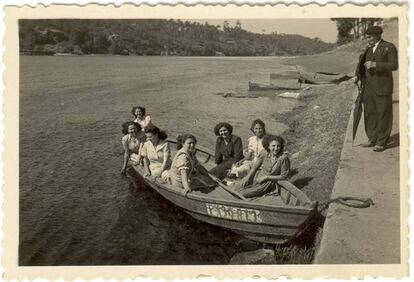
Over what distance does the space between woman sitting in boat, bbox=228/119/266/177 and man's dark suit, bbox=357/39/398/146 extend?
1965mm

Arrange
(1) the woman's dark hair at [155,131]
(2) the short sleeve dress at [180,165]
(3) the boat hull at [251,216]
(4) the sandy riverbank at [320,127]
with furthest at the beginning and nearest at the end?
(4) the sandy riverbank at [320,127] → (1) the woman's dark hair at [155,131] → (2) the short sleeve dress at [180,165] → (3) the boat hull at [251,216]

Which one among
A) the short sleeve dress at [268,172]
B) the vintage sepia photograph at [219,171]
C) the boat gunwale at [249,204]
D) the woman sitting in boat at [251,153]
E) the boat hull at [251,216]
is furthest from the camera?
the woman sitting in boat at [251,153]

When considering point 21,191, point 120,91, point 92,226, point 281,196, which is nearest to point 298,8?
point 281,196

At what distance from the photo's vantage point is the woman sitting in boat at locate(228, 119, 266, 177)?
9.12m

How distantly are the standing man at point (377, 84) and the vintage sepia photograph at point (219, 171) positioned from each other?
19 millimetres

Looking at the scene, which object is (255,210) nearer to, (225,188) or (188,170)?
(225,188)

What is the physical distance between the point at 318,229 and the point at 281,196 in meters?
0.90

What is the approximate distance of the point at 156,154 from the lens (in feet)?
31.9

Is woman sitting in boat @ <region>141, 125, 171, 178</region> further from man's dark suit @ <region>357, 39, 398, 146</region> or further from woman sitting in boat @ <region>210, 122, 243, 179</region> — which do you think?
man's dark suit @ <region>357, 39, 398, 146</region>

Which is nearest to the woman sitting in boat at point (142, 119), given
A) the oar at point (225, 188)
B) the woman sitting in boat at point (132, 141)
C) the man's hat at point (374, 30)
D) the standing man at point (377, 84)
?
the woman sitting in boat at point (132, 141)

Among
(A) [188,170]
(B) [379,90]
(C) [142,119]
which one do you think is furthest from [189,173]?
(B) [379,90]

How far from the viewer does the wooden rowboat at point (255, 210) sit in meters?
7.94

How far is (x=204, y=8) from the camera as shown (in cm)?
899

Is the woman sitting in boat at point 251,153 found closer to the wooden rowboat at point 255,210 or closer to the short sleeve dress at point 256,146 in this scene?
the short sleeve dress at point 256,146
